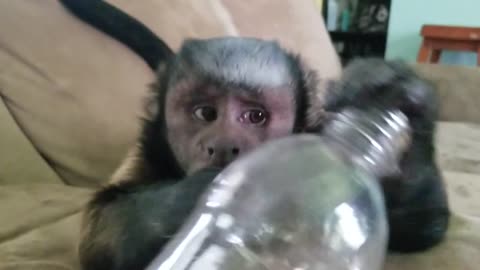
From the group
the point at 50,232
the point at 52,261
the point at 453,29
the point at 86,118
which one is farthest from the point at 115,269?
the point at 453,29

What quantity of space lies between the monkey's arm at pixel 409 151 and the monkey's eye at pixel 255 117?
64 millimetres

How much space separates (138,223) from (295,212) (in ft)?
0.46

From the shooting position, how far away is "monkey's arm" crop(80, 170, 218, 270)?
552 mm

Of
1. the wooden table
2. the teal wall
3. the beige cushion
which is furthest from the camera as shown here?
the teal wall

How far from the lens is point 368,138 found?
0.55 meters

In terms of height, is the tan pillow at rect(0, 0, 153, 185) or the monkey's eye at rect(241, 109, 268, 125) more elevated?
the monkey's eye at rect(241, 109, 268, 125)

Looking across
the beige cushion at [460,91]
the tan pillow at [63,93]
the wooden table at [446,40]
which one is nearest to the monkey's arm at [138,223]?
the tan pillow at [63,93]

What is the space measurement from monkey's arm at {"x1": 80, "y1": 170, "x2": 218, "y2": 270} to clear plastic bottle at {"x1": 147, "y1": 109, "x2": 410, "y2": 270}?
0.04 metres

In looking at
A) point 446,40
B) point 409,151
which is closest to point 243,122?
point 409,151

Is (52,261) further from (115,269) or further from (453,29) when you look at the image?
(453,29)

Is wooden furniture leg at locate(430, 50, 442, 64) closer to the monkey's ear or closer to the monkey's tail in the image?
the monkey's tail

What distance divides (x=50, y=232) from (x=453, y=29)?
2.57 metres

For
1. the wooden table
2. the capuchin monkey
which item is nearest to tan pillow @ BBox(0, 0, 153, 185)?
the capuchin monkey

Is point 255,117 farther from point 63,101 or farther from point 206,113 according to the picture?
point 63,101
